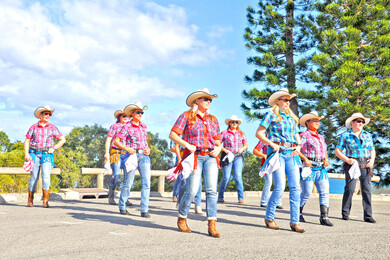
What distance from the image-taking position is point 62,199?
11.6 metres

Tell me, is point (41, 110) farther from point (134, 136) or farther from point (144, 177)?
point (144, 177)

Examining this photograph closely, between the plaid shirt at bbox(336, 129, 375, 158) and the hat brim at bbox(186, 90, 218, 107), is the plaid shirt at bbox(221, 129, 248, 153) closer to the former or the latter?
the plaid shirt at bbox(336, 129, 375, 158)

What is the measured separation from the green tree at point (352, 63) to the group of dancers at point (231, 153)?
34.5ft

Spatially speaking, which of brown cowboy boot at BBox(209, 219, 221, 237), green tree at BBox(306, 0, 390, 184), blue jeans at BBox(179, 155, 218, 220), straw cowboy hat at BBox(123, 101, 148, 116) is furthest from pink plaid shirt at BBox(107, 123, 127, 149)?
green tree at BBox(306, 0, 390, 184)

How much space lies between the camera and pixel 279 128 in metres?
6.35

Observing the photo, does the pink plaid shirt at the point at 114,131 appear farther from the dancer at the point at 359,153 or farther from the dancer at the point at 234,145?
the dancer at the point at 359,153

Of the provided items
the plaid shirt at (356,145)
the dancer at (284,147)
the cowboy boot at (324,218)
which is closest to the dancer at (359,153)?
the plaid shirt at (356,145)

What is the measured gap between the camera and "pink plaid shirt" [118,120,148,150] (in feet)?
25.3

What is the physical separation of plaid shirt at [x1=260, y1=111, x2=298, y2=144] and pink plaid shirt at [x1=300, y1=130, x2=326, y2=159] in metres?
1.34

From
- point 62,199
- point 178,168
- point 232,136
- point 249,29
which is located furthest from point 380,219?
point 249,29

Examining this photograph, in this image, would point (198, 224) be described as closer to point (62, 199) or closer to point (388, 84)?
point (62, 199)

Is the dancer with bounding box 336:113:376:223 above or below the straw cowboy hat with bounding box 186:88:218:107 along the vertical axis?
below

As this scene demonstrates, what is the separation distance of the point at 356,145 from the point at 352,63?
13.0m

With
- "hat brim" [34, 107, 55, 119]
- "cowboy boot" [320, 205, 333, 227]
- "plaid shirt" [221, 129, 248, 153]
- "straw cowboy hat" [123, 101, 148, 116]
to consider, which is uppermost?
"hat brim" [34, 107, 55, 119]
